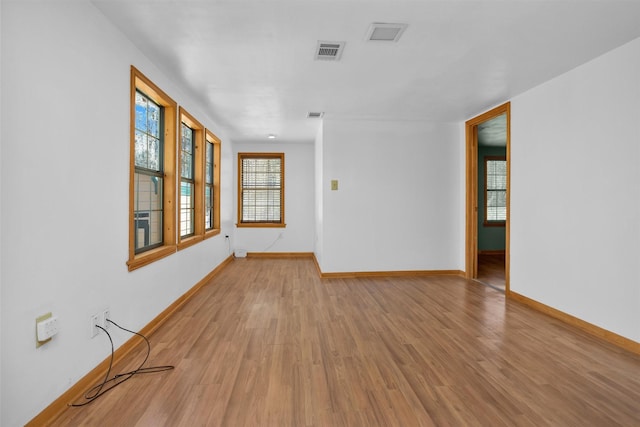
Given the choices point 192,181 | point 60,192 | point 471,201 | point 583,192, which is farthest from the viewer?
point 471,201

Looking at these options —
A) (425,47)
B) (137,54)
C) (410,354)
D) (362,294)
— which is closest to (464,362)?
(410,354)

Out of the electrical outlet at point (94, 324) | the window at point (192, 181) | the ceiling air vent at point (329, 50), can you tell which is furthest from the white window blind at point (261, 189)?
the electrical outlet at point (94, 324)

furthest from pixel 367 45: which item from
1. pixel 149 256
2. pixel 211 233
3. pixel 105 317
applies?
pixel 211 233

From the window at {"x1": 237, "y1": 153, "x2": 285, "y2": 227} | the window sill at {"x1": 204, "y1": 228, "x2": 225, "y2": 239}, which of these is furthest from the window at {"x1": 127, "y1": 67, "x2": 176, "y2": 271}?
the window at {"x1": 237, "y1": 153, "x2": 285, "y2": 227}

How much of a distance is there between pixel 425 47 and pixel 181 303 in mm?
3603

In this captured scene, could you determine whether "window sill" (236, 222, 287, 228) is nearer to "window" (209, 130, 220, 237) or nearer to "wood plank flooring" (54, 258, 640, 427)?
"window" (209, 130, 220, 237)

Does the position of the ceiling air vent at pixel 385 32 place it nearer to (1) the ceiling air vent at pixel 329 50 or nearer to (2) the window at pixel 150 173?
(1) the ceiling air vent at pixel 329 50

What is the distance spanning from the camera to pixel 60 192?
1846 millimetres

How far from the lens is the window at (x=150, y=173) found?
2.71m

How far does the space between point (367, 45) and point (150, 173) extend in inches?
91.7

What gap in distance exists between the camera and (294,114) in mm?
4828

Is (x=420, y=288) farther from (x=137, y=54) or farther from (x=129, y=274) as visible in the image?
(x=137, y=54)

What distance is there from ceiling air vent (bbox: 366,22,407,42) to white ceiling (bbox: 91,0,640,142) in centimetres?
5

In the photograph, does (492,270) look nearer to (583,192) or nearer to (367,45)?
(583,192)
